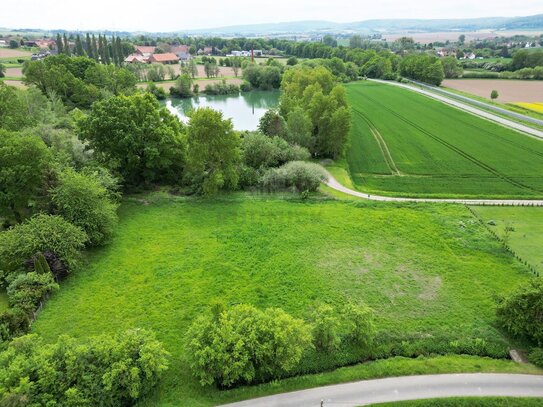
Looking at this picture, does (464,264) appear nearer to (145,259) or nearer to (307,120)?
(145,259)

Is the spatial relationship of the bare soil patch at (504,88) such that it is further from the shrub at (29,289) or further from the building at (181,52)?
the building at (181,52)

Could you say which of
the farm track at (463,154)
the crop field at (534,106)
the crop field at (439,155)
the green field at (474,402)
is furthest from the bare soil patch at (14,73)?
the crop field at (534,106)

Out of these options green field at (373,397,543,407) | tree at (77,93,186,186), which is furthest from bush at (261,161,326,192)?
green field at (373,397,543,407)

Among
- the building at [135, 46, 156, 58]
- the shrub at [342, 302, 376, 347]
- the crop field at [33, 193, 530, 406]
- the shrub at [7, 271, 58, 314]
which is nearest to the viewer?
the shrub at [342, 302, 376, 347]

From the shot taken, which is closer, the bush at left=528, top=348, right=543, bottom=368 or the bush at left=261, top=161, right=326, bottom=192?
the bush at left=528, top=348, right=543, bottom=368

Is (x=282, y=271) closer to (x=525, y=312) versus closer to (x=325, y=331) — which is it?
(x=325, y=331)

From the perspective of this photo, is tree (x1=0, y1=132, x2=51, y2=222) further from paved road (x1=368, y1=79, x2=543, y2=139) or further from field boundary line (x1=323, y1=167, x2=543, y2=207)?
paved road (x1=368, y1=79, x2=543, y2=139)
